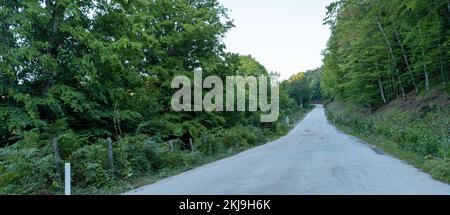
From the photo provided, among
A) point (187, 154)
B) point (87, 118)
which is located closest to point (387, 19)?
point (187, 154)

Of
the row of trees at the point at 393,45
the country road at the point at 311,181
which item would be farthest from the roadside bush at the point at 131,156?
the row of trees at the point at 393,45

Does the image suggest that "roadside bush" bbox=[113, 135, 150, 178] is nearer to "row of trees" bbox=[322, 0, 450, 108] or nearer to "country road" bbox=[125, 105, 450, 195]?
"country road" bbox=[125, 105, 450, 195]

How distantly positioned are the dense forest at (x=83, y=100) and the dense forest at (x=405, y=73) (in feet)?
29.7

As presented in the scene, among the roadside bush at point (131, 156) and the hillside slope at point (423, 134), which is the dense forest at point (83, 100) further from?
the hillside slope at point (423, 134)

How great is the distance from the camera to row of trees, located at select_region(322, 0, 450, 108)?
23.4 m

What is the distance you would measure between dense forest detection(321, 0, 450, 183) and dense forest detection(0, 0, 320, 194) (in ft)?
29.7


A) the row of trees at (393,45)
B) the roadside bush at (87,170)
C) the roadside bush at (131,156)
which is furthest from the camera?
the row of trees at (393,45)

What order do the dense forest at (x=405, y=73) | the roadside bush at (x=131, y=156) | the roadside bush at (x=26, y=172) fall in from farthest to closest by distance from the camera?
the dense forest at (x=405, y=73) < the roadside bush at (x=131, y=156) < the roadside bush at (x=26, y=172)

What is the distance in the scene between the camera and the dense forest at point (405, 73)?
1625 cm

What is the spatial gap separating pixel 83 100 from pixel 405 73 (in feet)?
91.5

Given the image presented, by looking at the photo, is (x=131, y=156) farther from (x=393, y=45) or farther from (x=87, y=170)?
(x=393, y=45)

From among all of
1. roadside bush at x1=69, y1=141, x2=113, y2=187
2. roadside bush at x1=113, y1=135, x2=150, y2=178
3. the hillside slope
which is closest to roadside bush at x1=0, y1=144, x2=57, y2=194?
roadside bush at x1=69, y1=141, x2=113, y2=187
